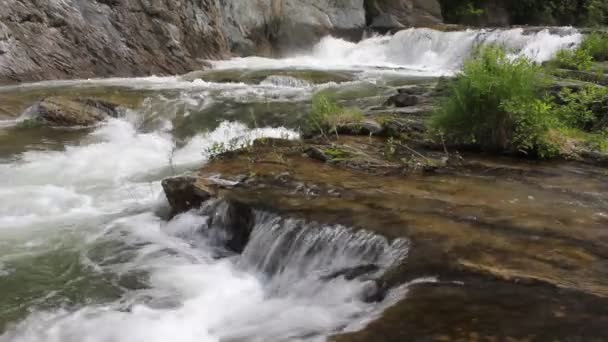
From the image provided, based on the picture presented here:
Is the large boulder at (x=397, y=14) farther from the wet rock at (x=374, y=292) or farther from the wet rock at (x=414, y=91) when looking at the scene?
the wet rock at (x=374, y=292)

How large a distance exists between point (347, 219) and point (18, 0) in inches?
549

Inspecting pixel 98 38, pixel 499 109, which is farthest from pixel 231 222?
pixel 98 38

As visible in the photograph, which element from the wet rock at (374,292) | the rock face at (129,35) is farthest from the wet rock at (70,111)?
the wet rock at (374,292)

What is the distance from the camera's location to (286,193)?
5.97 metres

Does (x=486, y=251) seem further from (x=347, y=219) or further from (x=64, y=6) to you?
(x=64, y=6)

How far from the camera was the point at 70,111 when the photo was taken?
469 inches

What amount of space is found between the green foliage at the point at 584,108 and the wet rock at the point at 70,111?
8247 mm

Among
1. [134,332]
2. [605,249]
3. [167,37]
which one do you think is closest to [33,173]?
[134,332]

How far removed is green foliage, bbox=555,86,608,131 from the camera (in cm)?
805

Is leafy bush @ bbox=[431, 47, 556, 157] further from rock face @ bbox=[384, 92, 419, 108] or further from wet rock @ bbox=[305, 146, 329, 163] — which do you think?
rock face @ bbox=[384, 92, 419, 108]

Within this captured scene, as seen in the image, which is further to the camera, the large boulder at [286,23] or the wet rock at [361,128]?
the large boulder at [286,23]

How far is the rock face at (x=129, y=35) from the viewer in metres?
15.7

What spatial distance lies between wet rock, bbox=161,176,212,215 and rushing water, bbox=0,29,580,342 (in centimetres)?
17

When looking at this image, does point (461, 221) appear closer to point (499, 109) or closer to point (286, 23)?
point (499, 109)
